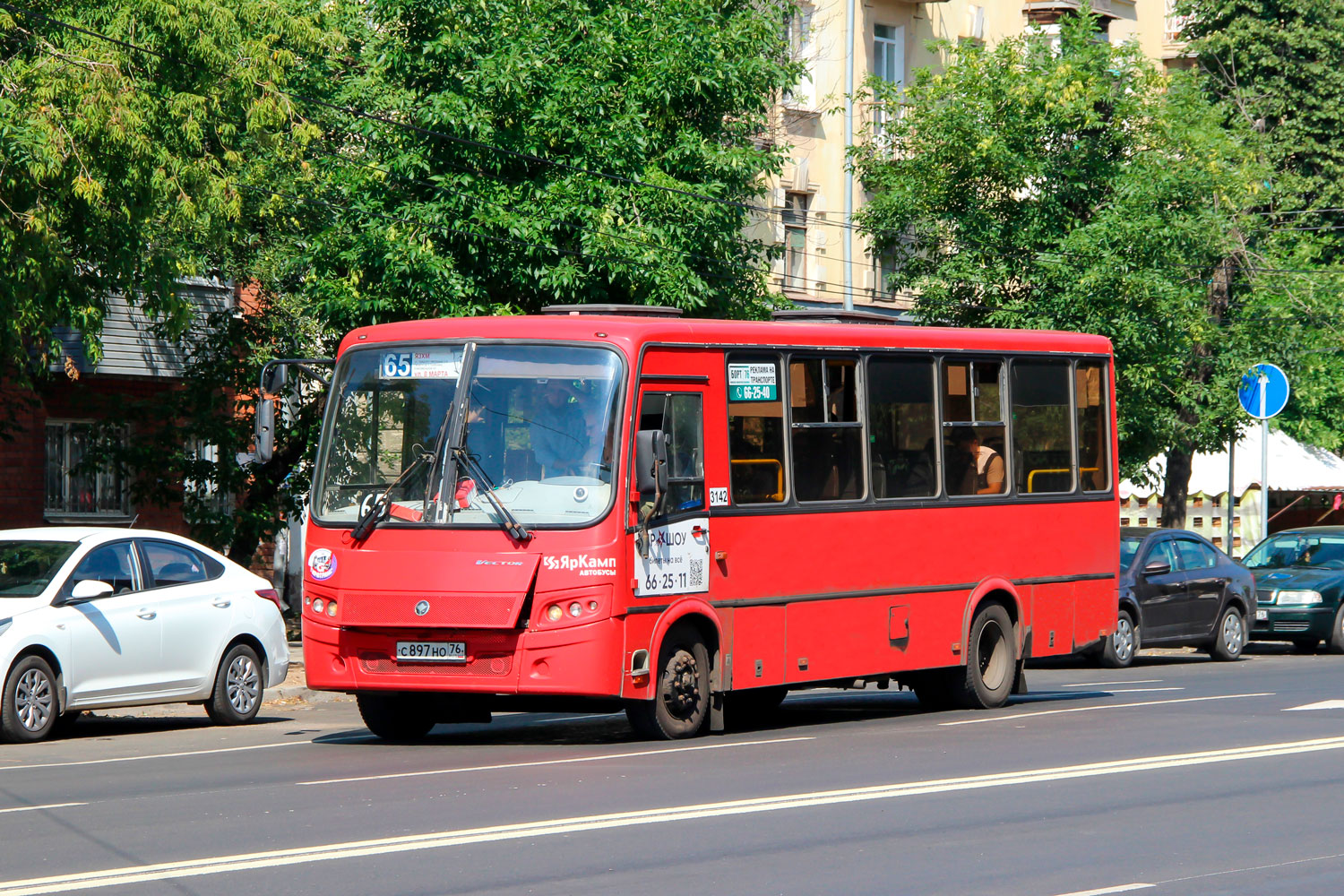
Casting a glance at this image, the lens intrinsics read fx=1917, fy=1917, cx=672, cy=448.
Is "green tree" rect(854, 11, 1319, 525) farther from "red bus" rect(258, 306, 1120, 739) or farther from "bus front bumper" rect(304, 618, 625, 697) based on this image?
"bus front bumper" rect(304, 618, 625, 697)

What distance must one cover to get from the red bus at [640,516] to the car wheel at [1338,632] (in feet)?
36.5

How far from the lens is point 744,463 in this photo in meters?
14.1

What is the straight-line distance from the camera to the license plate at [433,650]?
1282cm

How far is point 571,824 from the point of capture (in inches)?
368

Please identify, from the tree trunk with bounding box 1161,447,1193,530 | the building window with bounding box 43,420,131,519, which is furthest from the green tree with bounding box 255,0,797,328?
the tree trunk with bounding box 1161,447,1193,530

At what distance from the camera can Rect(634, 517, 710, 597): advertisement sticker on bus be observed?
514 inches

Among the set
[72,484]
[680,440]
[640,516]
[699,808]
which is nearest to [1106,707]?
[680,440]

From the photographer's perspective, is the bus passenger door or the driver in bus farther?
the bus passenger door

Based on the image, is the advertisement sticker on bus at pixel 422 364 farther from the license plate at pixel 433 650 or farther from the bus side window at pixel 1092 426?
the bus side window at pixel 1092 426

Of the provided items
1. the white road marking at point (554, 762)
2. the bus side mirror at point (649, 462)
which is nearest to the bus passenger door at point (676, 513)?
the bus side mirror at point (649, 462)

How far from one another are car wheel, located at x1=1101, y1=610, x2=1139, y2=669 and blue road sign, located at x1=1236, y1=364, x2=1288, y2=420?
599 centimetres

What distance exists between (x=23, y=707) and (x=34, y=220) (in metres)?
3.90

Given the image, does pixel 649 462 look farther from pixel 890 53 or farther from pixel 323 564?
pixel 890 53

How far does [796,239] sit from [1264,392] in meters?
13.3
